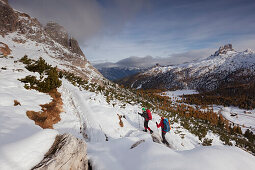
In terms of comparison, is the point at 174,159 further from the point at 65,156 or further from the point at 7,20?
the point at 7,20

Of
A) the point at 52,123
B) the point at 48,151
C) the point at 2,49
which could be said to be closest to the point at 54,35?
the point at 2,49

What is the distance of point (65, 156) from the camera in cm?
388

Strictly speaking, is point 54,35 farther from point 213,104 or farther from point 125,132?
point 213,104

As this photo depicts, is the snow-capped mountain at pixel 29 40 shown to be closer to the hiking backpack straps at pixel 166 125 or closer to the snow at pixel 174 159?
the hiking backpack straps at pixel 166 125

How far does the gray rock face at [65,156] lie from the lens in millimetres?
3322

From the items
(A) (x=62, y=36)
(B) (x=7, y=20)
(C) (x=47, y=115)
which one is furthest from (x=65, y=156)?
(A) (x=62, y=36)

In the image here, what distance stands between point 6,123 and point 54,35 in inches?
2871

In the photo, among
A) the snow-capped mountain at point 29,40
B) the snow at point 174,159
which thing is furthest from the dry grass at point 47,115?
the snow-capped mountain at point 29,40

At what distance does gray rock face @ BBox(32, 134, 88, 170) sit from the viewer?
10.9ft

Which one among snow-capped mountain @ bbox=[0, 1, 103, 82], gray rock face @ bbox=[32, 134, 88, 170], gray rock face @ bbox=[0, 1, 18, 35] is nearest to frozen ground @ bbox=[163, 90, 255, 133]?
snow-capped mountain @ bbox=[0, 1, 103, 82]

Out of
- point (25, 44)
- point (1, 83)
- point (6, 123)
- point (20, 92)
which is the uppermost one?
point (25, 44)

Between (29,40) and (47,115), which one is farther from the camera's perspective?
(29,40)

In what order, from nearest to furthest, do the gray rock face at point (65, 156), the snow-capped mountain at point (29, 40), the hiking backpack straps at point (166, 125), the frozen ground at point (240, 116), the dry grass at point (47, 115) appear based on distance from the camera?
the gray rock face at point (65, 156) < the dry grass at point (47, 115) < the hiking backpack straps at point (166, 125) < the snow-capped mountain at point (29, 40) < the frozen ground at point (240, 116)

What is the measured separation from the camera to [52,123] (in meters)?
7.68
